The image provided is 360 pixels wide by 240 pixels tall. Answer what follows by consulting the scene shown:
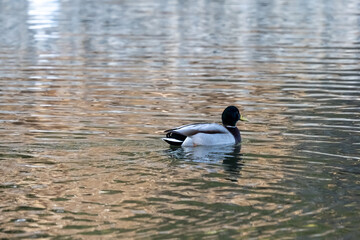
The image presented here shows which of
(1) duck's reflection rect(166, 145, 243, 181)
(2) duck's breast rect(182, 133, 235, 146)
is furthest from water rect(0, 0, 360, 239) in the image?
(2) duck's breast rect(182, 133, 235, 146)

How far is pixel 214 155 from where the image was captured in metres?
14.1

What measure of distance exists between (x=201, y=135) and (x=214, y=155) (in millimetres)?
631

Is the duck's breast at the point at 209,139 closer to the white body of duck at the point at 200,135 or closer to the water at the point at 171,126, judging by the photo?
the white body of duck at the point at 200,135

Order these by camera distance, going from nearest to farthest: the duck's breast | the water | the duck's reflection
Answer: the water < the duck's reflection < the duck's breast

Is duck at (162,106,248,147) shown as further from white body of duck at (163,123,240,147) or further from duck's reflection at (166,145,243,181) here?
duck's reflection at (166,145,243,181)

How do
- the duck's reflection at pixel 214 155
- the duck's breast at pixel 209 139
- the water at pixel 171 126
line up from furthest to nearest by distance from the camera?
the duck's breast at pixel 209 139 < the duck's reflection at pixel 214 155 < the water at pixel 171 126

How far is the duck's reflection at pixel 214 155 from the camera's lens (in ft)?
42.6

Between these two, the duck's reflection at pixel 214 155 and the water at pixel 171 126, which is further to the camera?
the duck's reflection at pixel 214 155

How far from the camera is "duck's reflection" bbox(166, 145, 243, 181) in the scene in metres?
13.0

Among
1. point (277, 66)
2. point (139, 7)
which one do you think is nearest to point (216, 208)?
point (277, 66)

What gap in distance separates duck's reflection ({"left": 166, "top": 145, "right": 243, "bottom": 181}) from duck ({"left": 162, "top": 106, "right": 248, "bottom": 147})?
0.33ft

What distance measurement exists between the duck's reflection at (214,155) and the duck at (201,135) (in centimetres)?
10

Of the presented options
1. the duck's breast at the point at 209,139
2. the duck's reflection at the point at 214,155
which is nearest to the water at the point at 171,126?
the duck's reflection at the point at 214,155

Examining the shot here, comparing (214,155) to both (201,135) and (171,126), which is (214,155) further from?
(171,126)
